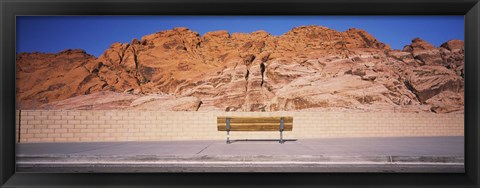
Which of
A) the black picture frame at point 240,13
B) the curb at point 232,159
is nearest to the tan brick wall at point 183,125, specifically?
the curb at point 232,159

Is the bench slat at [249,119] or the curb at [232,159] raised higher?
the bench slat at [249,119]

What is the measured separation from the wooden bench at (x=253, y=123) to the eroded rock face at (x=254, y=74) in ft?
65.6

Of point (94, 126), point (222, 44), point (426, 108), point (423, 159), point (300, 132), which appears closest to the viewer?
point (423, 159)

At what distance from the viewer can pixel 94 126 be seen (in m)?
15.4

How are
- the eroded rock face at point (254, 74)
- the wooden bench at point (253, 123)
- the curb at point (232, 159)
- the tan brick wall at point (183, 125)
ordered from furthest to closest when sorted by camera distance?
the eroded rock face at point (254, 74), the tan brick wall at point (183, 125), the wooden bench at point (253, 123), the curb at point (232, 159)

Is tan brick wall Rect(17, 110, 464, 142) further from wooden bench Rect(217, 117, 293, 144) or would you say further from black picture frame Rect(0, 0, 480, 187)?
black picture frame Rect(0, 0, 480, 187)

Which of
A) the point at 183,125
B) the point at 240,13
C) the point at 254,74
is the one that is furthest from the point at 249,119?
the point at 254,74

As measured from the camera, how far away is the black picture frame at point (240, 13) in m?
5.32

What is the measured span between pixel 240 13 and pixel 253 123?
768 centimetres

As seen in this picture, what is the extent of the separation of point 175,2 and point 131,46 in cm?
4066

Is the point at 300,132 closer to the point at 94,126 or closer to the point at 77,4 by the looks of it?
the point at 94,126

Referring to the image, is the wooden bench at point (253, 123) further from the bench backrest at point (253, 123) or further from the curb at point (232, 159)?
the curb at point (232, 159)
